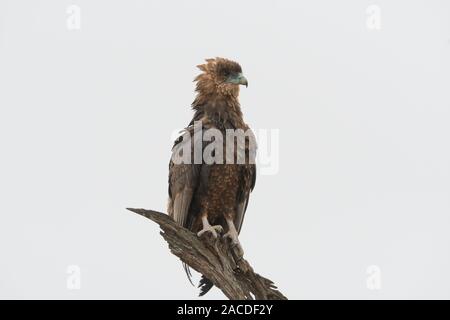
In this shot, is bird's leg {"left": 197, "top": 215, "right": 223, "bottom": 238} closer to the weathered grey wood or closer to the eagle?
the eagle

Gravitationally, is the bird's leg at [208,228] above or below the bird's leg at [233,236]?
above

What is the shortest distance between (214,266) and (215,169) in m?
1.28

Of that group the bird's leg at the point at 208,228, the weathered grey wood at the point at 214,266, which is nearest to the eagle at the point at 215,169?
the bird's leg at the point at 208,228

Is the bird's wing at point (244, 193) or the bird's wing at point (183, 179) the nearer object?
the bird's wing at point (183, 179)

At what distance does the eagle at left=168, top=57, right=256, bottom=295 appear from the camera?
28.1 feet

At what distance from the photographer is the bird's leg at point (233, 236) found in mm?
8406

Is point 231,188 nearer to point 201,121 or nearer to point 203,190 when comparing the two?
point 203,190

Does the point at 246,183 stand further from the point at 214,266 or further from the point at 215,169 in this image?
the point at 214,266

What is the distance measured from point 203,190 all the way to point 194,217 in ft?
1.35

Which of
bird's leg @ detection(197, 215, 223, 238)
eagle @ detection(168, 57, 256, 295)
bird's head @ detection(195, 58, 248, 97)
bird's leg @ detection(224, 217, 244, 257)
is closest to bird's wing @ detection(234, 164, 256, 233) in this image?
eagle @ detection(168, 57, 256, 295)

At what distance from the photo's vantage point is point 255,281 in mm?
7895

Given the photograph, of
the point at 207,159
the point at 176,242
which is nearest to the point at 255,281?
the point at 176,242

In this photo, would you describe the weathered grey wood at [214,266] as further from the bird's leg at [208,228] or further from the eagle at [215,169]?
the eagle at [215,169]

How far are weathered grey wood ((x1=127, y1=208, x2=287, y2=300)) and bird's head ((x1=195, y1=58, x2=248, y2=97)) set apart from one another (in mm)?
2079
